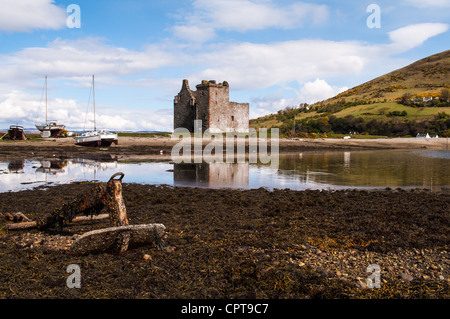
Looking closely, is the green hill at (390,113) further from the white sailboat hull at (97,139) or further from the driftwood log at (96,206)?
the driftwood log at (96,206)

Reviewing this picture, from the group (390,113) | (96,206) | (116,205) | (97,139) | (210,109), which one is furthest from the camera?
(390,113)

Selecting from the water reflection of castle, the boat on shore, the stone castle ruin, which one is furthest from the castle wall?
the water reflection of castle

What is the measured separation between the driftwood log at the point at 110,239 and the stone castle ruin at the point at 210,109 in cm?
4215

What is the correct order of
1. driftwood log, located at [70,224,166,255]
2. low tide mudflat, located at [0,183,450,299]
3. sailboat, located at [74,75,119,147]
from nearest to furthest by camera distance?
low tide mudflat, located at [0,183,450,299] < driftwood log, located at [70,224,166,255] < sailboat, located at [74,75,119,147]

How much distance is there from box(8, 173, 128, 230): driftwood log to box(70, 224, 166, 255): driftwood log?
241mm

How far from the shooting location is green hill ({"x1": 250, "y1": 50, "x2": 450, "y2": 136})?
69.8 metres

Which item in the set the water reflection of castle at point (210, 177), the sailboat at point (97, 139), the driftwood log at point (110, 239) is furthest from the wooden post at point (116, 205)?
the sailboat at point (97, 139)

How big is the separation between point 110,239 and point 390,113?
8115cm

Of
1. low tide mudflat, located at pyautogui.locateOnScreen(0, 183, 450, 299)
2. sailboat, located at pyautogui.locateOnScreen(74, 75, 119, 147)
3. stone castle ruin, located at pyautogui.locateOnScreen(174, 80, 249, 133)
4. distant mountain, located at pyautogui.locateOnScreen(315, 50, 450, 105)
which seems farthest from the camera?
distant mountain, located at pyautogui.locateOnScreen(315, 50, 450, 105)

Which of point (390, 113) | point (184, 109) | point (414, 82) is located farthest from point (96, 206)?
point (414, 82)

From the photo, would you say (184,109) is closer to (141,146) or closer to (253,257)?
(141,146)

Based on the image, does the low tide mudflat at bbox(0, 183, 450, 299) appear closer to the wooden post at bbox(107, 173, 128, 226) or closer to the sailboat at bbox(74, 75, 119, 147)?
the wooden post at bbox(107, 173, 128, 226)

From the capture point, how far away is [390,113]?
7644 centimetres
